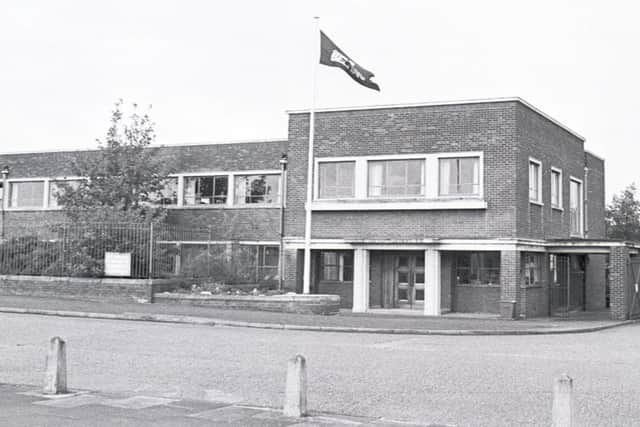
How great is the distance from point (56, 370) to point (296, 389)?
3281 mm

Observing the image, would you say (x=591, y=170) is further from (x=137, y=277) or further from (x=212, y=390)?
(x=212, y=390)

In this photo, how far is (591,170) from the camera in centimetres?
3819

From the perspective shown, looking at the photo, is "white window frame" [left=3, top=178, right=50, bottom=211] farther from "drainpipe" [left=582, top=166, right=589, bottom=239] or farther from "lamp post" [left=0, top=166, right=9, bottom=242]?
"drainpipe" [left=582, top=166, right=589, bottom=239]

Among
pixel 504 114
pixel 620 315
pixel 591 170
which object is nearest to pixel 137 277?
pixel 504 114

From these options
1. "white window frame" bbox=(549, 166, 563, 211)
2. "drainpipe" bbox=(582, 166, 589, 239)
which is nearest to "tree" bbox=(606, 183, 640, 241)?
"drainpipe" bbox=(582, 166, 589, 239)

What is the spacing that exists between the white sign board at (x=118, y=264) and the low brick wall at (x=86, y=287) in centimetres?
32

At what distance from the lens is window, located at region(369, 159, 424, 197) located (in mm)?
29500

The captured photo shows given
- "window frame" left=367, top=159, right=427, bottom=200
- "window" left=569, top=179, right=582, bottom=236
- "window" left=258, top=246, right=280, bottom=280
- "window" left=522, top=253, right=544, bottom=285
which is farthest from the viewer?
"window" left=569, top=179, right=582, bottom=236

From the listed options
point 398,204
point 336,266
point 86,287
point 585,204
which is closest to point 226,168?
point 336,266

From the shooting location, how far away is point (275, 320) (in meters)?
22.8

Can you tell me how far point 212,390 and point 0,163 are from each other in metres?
33.2

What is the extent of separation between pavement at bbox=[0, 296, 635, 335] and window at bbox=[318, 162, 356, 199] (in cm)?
669

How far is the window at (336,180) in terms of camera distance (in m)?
30.5

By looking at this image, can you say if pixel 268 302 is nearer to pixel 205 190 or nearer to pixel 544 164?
pixel 205 190
